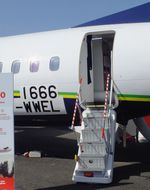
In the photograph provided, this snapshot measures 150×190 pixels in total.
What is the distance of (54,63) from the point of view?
12117 mm

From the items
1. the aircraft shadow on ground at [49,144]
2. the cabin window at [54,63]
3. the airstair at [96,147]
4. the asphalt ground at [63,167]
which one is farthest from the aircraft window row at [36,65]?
the aircraft shadow on ground at [49,144]

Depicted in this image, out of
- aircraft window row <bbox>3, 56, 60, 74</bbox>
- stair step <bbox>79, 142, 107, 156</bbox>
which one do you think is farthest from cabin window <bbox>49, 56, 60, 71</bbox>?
stair step <bbox>79, 142, 107, 156</bbox>

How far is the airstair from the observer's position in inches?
385

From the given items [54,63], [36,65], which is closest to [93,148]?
[54,63]

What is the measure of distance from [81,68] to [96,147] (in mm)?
2451

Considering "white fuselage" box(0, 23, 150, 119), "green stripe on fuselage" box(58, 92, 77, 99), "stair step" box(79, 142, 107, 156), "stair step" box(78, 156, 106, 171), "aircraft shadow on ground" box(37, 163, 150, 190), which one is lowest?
"aircraft shadow on ground" box(37, 163, 150, 190)

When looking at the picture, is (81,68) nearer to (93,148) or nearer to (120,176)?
(93,148)

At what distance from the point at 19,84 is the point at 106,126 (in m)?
3.44

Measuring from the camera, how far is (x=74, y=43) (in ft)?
39.4

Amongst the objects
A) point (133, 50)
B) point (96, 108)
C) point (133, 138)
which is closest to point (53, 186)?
point (96, 108)

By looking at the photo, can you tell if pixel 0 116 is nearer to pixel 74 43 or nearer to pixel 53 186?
pixel 53 186

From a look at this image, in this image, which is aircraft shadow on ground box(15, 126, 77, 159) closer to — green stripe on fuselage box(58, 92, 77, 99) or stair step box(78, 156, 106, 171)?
green stripe on fuselage box(58, 92, 77, 99)

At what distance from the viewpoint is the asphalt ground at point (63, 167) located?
9383 mm

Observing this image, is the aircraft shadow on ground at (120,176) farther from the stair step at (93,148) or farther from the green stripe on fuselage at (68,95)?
the green stripe on fuselage at (68,95)
